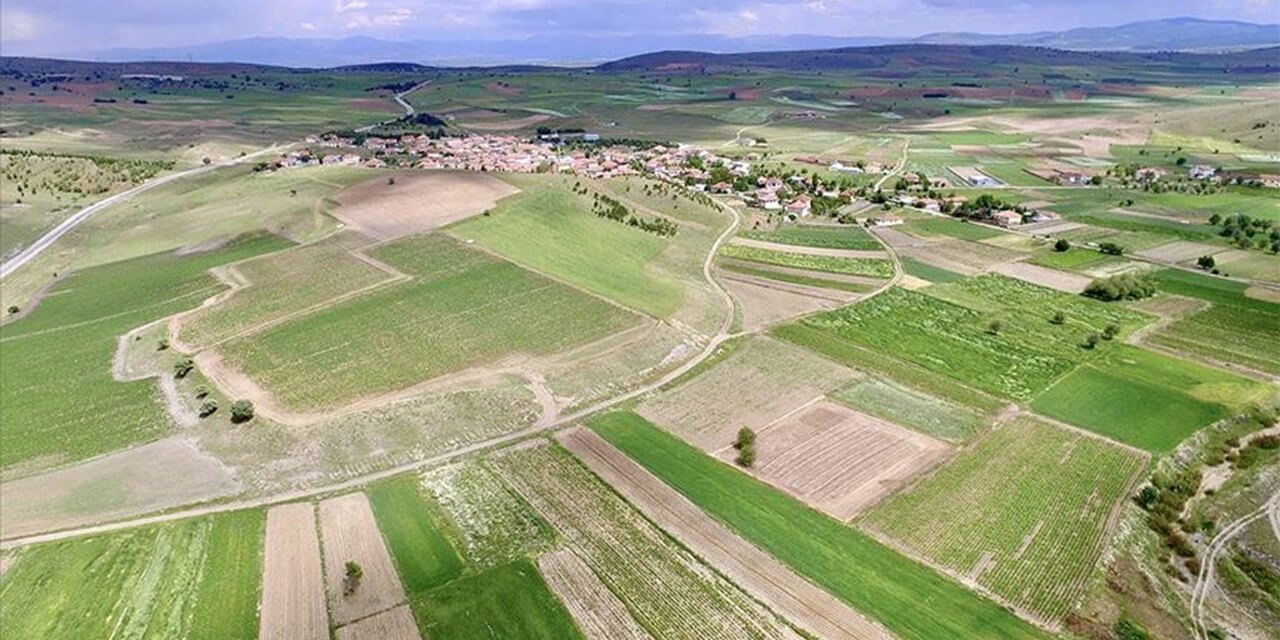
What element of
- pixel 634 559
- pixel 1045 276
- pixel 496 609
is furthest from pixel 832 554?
pixel 1045 276

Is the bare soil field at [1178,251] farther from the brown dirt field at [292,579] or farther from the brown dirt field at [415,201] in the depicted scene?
the brown dirt field at [292,579]

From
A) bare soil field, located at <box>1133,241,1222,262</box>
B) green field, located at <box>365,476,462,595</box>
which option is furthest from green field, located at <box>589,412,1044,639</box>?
bare soil field, located at <box>1133,241,1222,262</box>

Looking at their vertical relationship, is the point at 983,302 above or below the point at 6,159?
below

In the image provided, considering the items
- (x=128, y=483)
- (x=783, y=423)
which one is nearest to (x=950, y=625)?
(x=783, y=423)

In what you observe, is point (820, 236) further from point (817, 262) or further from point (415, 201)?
point (415, 201)

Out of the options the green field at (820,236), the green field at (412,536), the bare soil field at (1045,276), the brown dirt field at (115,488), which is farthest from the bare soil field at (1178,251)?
the brown dirt field at (115,488)

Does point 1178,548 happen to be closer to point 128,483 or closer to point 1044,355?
point 1044,355

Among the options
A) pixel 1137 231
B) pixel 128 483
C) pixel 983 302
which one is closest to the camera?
pixel 128 483
